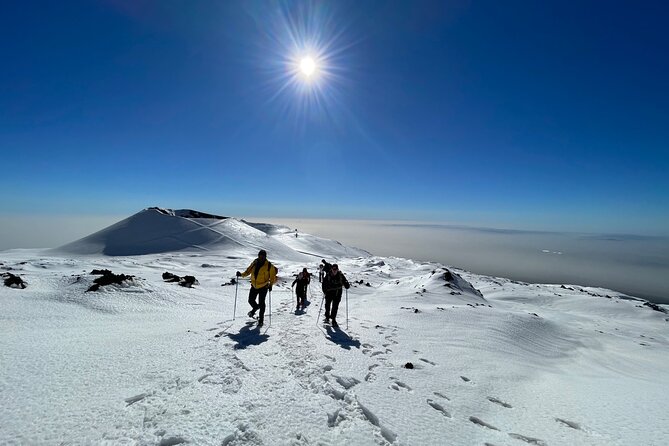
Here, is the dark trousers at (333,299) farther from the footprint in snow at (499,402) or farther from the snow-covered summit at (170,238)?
the snow-covered summit at (170,238)

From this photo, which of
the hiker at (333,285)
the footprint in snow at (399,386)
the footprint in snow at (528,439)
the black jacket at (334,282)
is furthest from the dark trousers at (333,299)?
the footprint in snow at (528,439)

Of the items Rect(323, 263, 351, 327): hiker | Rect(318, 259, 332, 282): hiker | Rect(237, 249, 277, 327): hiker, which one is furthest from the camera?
Rect(318, 259, 332, 282): hiker

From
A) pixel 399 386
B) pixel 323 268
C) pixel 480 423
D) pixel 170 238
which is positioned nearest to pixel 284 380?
pixel 399 386

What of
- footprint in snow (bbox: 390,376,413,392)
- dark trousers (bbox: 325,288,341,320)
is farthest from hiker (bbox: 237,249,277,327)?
footprint in snow (bbox: 390,376,413,392)

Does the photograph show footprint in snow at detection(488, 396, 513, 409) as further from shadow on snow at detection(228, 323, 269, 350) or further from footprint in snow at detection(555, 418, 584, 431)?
shadow on snow at detection(228, 323, 269, 350)

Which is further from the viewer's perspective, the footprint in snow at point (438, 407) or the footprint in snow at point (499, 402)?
the footprint in snow at point (499, 402)

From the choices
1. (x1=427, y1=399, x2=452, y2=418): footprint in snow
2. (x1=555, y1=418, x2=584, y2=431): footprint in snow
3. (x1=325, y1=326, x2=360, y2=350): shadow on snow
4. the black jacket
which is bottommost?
(x1=325, y1=326, x2=360, y2=350): shadow on snow

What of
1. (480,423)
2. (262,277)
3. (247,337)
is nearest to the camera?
(480,423)

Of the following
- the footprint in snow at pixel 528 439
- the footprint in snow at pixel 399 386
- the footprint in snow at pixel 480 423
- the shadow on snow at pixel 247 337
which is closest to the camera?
the footprint in snow at pixel 528 439

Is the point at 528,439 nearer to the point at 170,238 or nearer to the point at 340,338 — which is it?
the point at 340,338

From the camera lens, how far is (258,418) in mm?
4359

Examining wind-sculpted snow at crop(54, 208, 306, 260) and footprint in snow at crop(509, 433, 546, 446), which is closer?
footprint in snow at crop(509, 433, 546, 446)

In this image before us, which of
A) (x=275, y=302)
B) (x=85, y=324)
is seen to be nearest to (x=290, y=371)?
(x=85, y=324)

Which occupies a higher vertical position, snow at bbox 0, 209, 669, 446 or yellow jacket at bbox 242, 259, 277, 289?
yellow jacket at bbox 242, 259, 277, 289
